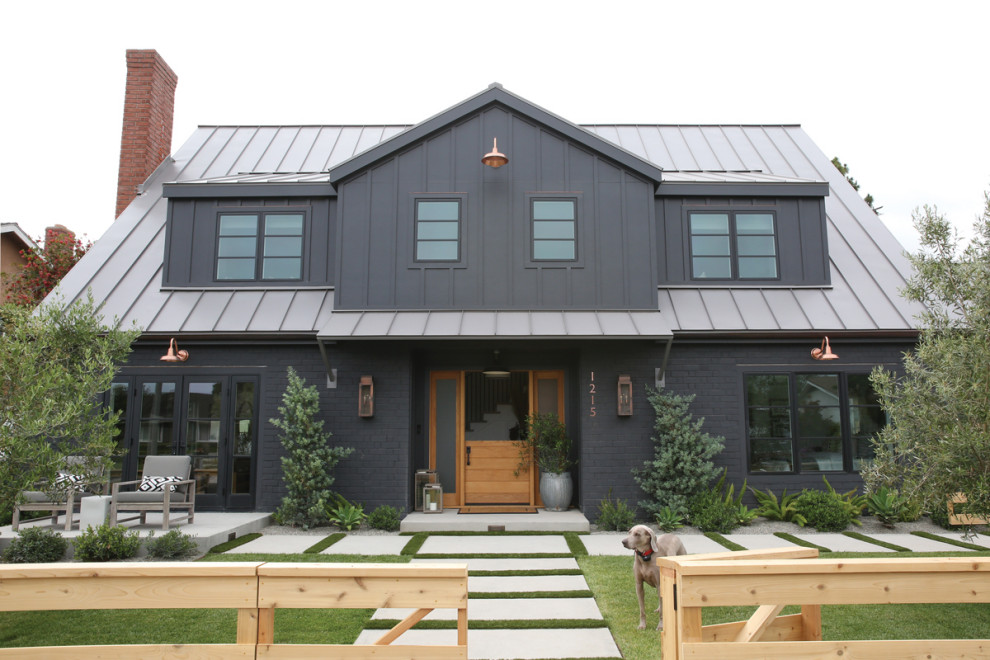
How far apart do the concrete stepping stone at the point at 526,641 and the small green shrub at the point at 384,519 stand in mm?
4066

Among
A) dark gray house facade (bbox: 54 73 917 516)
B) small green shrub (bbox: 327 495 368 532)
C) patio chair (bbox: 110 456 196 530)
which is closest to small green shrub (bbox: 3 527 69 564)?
patio chair (bbox: 110 456 196 530)

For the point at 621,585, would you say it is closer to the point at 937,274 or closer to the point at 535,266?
the point at 937,274

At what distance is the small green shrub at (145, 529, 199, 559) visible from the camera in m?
7.41

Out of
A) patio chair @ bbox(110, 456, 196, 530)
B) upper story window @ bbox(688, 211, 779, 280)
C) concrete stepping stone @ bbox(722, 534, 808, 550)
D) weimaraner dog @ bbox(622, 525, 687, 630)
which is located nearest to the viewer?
weimaraner dog @ bbox(622, 525, 687, 630)

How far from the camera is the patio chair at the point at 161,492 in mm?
8242

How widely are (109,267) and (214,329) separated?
2.77 m

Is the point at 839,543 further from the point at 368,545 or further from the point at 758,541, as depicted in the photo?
the point at 368,545

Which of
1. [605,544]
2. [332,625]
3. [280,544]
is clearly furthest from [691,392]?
[332,625]

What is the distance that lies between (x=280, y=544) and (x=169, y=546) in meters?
1.28

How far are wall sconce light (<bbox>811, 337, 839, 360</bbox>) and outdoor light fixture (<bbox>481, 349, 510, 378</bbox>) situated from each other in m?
4.71

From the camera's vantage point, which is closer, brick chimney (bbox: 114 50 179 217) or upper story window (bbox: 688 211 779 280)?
upper story window (bbox: 688 211 779 280)

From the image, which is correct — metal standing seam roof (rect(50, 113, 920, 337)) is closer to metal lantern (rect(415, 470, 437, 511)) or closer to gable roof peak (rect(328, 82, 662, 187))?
gable roof peak (rect(328, 82, 662, 187))

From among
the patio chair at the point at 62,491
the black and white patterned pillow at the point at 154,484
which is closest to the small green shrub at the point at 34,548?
the patio chair at the point at 62,491

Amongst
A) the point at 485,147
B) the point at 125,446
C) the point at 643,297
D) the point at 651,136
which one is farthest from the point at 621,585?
the point at 651,136
